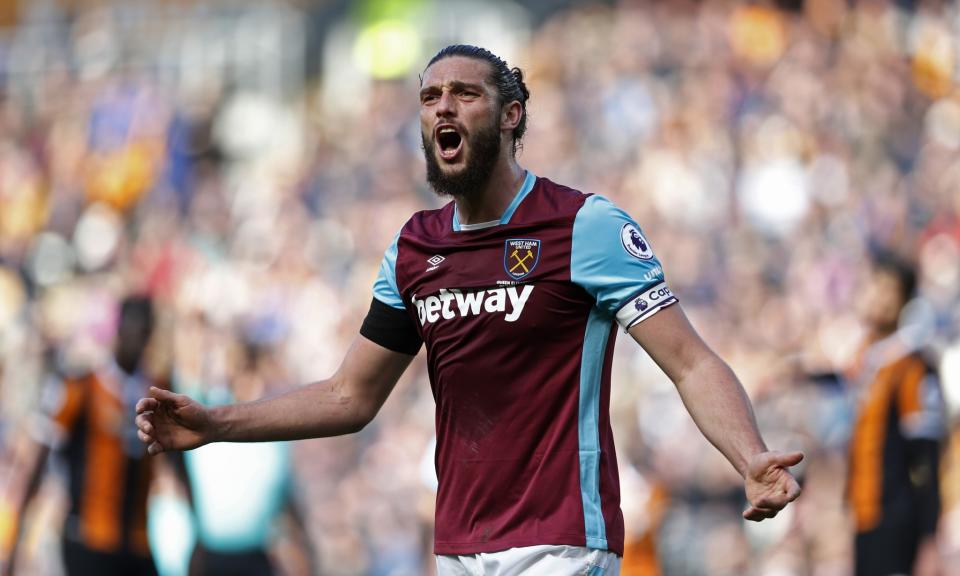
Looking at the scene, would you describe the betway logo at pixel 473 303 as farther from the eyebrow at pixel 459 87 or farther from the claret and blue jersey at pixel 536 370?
the eyebrow at pixel 459 87

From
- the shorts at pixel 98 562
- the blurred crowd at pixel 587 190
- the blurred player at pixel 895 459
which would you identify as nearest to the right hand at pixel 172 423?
the shorts at pixel 98 562

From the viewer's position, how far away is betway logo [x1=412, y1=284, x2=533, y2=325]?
4867 mm

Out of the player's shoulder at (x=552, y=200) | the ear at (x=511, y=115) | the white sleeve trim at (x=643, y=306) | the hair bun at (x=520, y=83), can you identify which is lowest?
the white sleeve trim at (x=643, y=306)

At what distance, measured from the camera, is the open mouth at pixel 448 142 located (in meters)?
5.01

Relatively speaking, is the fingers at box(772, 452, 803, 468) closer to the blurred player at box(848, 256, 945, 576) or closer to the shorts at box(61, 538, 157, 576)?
the blurred player at box(848, 256, 945, 576)

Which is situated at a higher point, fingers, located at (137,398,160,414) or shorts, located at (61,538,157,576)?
fingers, located at (137,398,160,414)

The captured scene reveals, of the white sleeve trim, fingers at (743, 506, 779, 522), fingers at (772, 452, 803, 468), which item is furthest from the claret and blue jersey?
fingers at (772, 452, 803, 468)

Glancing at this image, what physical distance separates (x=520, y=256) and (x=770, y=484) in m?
1.09

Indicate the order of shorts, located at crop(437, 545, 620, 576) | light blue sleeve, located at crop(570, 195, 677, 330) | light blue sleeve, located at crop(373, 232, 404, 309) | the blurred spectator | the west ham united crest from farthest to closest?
the blurred spectator
light blue sleeve, located at crop(373, 232, 404, 309)
the west ham united crest
light blue sleeve, located at crop(570, 195, 677, 330)
shorts, located at crop(437, 545, 620, 576)

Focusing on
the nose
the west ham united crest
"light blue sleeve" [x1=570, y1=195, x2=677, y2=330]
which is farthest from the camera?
the nose

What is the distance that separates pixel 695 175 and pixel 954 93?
258cm

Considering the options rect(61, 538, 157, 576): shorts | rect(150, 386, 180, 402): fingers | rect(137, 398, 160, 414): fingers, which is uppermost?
rect(150, 386, 180, 402): fingers

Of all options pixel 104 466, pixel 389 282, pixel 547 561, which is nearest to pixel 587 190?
pixel 104 466

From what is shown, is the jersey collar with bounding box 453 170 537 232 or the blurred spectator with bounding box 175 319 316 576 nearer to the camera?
the jersey collar with bounding box 453 170 537 232
